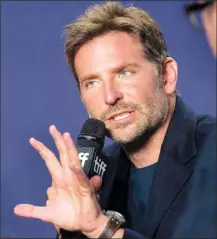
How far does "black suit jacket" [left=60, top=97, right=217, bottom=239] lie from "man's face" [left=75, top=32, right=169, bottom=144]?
3.3 inches

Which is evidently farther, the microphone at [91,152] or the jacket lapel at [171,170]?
the jacket lapel at [171,170]

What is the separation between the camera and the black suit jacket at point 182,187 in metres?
1.22

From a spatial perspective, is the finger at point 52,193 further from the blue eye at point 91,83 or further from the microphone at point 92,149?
the blue eye at point 91,83

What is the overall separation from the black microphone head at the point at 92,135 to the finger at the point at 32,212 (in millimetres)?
255

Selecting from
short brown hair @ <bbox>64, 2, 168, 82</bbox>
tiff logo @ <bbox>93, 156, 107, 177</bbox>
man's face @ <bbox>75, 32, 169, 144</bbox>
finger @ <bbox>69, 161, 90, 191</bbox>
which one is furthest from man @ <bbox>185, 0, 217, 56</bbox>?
short brown hair @ <bbox>64, 2, 168, 82</bbox>

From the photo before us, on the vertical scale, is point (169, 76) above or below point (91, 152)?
above

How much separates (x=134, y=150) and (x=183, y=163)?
24cm

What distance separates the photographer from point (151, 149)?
60.9 inches

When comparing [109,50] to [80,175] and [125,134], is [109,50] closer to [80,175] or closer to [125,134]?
[125,134]

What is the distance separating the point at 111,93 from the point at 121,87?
0.16 feet

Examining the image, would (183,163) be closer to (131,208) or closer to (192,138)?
(192,138)

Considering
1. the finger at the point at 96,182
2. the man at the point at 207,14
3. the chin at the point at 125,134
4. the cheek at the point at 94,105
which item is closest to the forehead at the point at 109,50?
the cheek at the point at 94,105

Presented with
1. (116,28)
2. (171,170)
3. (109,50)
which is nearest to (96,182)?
(171,170)

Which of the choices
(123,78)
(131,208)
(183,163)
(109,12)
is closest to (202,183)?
(183,163)
